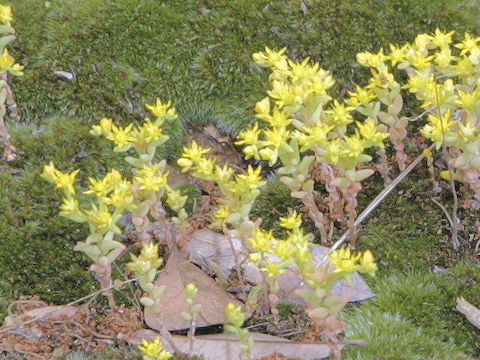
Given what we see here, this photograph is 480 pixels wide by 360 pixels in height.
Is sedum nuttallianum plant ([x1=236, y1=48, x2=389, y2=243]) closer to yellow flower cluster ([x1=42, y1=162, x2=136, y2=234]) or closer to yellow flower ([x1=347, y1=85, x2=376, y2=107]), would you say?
yellow flower ([x1=347, y1=85, x2=376, y2=107])

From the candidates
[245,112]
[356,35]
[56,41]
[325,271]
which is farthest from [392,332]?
[56,41]

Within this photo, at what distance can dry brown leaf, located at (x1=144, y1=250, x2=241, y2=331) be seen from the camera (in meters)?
2.87

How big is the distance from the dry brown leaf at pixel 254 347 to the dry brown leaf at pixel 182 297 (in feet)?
0.25

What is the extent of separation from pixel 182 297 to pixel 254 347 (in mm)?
388

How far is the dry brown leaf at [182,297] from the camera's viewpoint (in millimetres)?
2870

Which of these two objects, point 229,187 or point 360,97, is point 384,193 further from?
point 229,187

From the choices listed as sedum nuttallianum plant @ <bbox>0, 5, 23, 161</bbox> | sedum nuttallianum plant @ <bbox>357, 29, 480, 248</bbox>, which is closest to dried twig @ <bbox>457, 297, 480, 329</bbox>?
sedum nuttallianum plant @ <bbox>357, 29, 480, 248</bbox>

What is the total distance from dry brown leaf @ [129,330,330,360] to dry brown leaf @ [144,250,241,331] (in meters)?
0.08

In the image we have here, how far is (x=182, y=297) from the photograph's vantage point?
2.96 metres

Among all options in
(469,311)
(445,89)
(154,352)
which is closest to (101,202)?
(154,352)

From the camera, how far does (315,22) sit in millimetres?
3711

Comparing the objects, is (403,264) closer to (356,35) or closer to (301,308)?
(301,308)

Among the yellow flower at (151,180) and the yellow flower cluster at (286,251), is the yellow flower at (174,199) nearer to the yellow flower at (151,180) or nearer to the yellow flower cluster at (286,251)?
the yellow flower at (151,180)

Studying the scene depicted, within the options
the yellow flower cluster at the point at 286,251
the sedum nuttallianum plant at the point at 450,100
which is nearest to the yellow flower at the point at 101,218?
the yellow flower cluster at the point at 286,251
